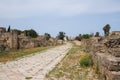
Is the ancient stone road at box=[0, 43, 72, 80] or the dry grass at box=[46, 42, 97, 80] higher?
the dry grass at box=[46, 42, 97, 80]

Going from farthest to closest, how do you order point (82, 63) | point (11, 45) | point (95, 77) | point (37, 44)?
point (37, 44) < point (11, 45) < point (82, 63) < point (95, 77)

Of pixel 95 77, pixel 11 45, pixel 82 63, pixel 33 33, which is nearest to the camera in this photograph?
pixel 95 77

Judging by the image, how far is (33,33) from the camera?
10725 cm

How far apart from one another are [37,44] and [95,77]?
47.3m

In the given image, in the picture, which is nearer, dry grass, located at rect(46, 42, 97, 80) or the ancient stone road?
dry grass, located at rect(46, 42, 97, 80)

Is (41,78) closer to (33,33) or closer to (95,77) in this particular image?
(95,77)

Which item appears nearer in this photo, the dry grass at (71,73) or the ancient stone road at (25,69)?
the dry grass at (71,73)

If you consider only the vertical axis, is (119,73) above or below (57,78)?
above

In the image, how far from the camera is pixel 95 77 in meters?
9.73

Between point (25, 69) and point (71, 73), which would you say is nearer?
point (71, 73)

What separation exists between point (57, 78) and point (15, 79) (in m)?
1.77

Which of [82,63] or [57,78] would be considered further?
[82,63]

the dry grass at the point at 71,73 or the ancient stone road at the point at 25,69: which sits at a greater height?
the dry grass at the point at 71,73

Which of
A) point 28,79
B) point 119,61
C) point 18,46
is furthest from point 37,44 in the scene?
point 119,61
